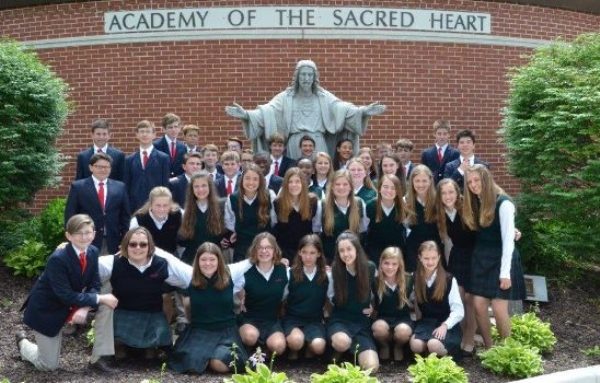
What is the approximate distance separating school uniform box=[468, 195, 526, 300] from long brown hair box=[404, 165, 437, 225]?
1.46 feet

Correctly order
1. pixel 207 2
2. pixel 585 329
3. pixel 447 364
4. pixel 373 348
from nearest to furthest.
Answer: pixel 447 364
pixel 373 348
pixel 585 329
pixel 207 2

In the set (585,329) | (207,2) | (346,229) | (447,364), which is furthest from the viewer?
(207,2)

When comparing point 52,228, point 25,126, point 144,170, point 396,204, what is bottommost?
point 52,228

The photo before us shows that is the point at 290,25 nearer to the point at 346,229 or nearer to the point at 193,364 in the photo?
the point at 346,229

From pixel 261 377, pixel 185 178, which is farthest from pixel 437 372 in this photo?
pixel 185 178

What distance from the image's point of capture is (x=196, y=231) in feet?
19.9

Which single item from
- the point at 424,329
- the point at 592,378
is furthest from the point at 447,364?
the point at 592,378

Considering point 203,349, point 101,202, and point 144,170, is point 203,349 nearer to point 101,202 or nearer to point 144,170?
point 101,202

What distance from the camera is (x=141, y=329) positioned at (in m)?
5.33

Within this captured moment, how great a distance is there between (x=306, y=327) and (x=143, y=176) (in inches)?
101

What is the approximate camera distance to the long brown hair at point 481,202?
5.59 metres

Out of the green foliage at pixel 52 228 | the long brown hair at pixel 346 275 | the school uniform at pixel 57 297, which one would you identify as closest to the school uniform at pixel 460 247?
the long brown hair at pixel 346 275

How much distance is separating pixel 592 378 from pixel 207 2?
7.76 m

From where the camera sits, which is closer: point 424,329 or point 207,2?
point 424,329
